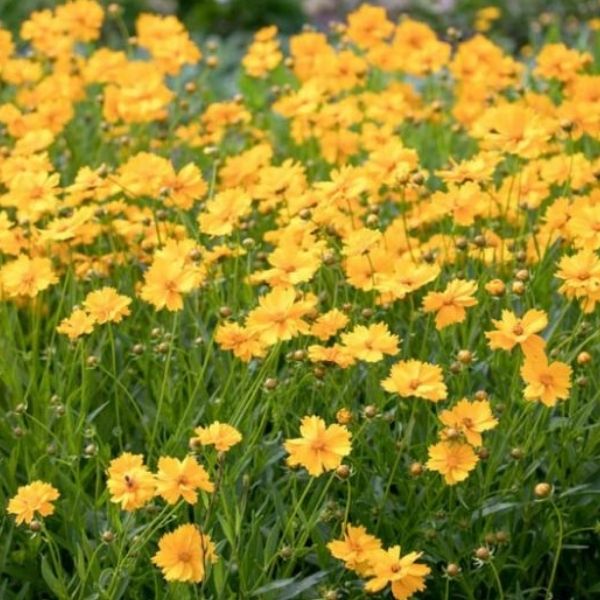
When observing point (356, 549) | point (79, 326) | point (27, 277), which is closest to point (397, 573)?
point (356, 549)

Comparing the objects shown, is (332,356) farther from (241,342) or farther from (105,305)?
(105,305)

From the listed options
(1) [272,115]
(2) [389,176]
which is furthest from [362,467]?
(1) [272,115]

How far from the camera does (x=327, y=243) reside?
103 inches

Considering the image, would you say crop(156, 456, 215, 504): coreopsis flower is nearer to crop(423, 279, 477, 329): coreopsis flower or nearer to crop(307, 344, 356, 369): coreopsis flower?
crop(307, 344, 356, 369): coreopsis flower

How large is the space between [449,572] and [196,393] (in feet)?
1.78

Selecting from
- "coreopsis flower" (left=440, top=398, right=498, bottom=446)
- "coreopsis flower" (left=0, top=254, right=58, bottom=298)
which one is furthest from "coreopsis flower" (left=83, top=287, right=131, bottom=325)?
"coreopsis flower" (left=440, top=398, right=498, bottom=446)

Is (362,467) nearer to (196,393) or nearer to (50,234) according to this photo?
(196,393)

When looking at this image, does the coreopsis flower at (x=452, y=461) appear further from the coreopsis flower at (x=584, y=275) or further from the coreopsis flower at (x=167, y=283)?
the coreopsis flower at (x=167, y=283)

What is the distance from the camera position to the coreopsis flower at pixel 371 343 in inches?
83.4

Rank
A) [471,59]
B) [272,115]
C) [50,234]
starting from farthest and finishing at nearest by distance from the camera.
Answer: [272,115] < [471,59] < [50,234]

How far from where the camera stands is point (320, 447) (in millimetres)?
1981

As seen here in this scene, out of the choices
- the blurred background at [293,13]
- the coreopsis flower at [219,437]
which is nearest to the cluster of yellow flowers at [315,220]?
the coreopsis flower at [219,437]

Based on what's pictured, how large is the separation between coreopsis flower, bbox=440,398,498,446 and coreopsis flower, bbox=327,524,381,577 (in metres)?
0.20

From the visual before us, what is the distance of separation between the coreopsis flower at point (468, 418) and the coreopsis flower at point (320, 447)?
18 centimetres
